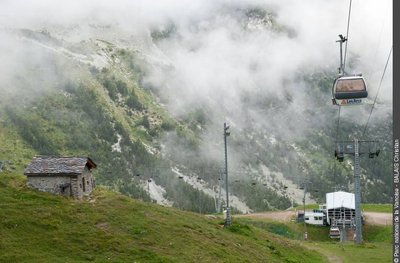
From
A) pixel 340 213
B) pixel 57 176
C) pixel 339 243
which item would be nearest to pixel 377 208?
pixel 340 213

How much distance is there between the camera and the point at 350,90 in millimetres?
48000

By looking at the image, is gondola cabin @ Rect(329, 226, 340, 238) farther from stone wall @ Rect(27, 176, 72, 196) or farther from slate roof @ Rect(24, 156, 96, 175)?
stone wall @ Rect(27, 176, 72, 196)

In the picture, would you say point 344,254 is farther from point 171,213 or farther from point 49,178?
point 49,178

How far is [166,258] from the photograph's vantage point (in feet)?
150

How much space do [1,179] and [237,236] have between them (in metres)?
29.0

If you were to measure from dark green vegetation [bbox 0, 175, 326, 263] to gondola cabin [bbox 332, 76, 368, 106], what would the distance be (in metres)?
18.0

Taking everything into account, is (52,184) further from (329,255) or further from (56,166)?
(329,255)

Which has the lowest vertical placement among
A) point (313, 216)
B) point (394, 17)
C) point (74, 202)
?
point (313, 216)

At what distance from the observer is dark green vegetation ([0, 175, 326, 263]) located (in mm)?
45875

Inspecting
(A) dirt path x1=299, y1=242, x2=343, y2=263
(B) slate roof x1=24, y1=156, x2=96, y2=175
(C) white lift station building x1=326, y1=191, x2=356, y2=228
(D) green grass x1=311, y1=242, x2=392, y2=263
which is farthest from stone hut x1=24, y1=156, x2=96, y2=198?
(C) white lift station building x1=326, y1=191, x2=356, y2=228

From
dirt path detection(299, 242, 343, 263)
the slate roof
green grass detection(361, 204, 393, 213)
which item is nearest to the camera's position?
the slate roof

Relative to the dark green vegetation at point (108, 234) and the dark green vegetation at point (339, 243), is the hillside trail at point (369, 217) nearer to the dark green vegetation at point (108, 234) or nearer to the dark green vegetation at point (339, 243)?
the dark green vegetation at point (339, 243)

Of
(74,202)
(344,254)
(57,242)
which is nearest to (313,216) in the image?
(344,254)

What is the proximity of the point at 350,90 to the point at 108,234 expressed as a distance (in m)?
26.1
